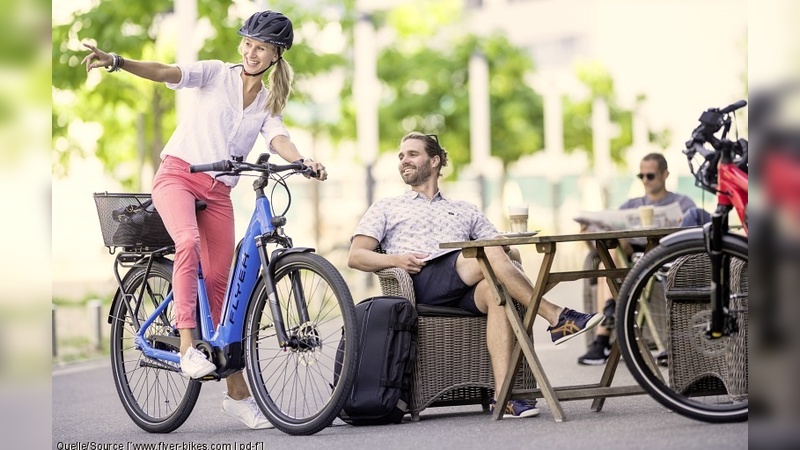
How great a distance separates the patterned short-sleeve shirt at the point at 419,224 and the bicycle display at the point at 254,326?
0.86 metres

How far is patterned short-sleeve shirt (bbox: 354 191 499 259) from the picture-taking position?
7520 millimetres

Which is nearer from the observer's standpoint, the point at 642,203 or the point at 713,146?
the point at 713,146

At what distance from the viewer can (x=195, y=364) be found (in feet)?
21.7

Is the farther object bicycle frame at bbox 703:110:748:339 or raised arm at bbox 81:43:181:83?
raised arm at bbox 81:43:181:83

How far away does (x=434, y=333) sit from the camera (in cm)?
711

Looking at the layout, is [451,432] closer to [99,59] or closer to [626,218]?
[99,59]

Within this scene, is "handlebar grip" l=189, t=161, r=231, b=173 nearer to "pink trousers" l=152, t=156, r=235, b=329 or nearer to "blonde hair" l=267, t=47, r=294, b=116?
"pink trousers" l=152, t=156, r=235, b=329

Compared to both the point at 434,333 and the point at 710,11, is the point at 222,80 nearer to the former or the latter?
the point at 434,333

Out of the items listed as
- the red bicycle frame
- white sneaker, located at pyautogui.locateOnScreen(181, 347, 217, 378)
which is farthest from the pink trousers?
the red bicycle frame

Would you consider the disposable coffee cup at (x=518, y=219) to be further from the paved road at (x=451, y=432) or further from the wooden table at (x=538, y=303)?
the paved road at (x=451, y=432)

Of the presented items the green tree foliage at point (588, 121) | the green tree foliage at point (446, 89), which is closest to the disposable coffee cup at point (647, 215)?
the green tree foliage at point (446, 89)

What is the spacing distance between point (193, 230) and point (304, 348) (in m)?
0.82

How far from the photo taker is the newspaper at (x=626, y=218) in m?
9.74

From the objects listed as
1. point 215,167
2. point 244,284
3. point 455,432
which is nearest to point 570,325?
point 455,432
